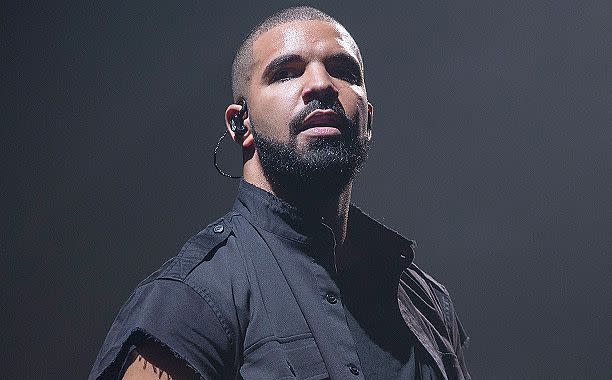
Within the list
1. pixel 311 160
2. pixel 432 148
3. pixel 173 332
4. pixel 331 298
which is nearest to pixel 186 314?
pixel 173 332

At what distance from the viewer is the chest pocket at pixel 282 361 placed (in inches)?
35.4

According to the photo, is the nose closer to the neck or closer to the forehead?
the forehead

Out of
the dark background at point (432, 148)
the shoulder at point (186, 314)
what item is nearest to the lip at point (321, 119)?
the shoulder at point (186, 314)

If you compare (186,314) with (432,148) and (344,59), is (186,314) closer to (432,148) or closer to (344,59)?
(344,59)

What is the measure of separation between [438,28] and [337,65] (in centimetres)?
117

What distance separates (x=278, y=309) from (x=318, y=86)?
410 mm

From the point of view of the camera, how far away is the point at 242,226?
3.64ft

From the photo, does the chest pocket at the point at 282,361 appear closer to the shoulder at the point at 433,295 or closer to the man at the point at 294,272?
the man at the point at 294,272

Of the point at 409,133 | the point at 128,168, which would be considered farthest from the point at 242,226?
the point at 409,133

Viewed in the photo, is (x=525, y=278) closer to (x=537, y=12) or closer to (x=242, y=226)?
(x=537, y=12)

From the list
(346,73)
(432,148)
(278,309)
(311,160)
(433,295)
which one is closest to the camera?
(278,309)

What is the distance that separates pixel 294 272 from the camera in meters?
1.04

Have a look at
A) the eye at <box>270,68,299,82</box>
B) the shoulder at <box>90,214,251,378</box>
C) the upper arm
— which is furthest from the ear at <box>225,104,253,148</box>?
the upper arm

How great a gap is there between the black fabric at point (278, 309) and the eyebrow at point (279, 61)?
221mm
